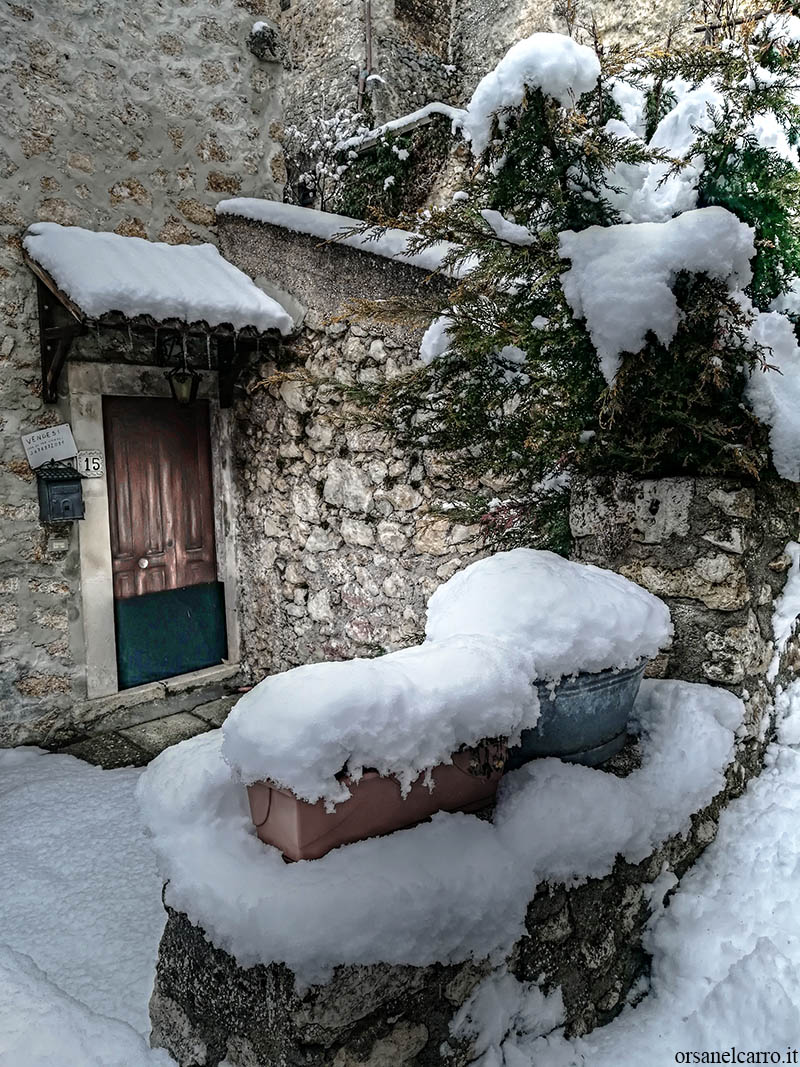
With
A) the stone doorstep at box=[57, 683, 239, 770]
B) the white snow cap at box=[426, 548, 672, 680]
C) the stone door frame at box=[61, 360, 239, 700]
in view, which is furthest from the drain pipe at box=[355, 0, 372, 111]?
the white snow cap at box=[426, 548, 672, 680]

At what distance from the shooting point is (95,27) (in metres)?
3.75

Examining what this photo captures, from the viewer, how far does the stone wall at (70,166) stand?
11.5 ft

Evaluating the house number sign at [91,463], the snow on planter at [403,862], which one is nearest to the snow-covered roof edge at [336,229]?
the house number sign at [91,463]

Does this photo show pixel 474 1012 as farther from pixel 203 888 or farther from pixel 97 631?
pixel 97 631

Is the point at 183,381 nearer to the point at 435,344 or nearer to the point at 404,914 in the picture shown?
the point at 435,344

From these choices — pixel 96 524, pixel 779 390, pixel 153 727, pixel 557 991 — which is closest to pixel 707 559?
pixel 779 390

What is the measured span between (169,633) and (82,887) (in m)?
1.97

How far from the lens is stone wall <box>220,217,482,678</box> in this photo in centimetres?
337

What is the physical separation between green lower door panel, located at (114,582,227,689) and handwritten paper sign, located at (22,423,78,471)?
0.88 m

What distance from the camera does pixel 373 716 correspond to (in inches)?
48.1

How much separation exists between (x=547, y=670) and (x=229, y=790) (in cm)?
72

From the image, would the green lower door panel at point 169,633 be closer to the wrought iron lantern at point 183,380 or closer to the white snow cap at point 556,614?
the wrought iron lantern at point 183,380

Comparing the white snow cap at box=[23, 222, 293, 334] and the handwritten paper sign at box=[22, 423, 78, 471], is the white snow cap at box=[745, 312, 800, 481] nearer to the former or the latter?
the white snow cap at box=[23, 222, 293, 334]

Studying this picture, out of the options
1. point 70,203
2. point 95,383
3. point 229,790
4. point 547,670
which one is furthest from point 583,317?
point 70,203
